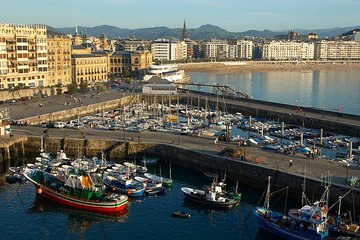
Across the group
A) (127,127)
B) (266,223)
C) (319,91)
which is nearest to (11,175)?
(127,127)

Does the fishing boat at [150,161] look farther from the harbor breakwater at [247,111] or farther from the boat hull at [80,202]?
the harbor breakwater at [247,111]

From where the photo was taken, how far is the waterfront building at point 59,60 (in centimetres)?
7544

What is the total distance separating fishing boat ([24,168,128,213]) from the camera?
28.8 m

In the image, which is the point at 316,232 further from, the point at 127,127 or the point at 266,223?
the point at 127,127

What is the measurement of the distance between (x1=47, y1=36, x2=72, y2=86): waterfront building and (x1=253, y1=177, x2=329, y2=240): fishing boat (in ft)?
183

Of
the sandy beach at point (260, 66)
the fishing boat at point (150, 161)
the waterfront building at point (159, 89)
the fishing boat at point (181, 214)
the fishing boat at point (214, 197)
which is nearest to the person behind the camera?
the fishing boat at point (181, 214)

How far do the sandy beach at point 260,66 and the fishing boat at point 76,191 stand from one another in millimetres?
123058

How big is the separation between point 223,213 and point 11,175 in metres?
16.6

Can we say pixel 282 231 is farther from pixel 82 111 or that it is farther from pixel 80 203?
pixel 82 111

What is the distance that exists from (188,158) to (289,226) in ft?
44.9

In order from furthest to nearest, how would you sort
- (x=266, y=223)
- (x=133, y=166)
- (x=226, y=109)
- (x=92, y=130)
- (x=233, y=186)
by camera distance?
(x=226, y=109) < (x=92, y=130) < (x=133, y=166) < (x=233, y=186) < (x=266, y=223)

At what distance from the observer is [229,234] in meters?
26.0

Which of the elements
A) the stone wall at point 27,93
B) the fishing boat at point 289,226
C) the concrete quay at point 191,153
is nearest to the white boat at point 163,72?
the stone wall at point 27,93

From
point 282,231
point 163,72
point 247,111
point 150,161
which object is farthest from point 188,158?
point 163,72
